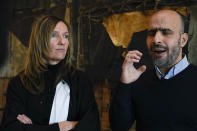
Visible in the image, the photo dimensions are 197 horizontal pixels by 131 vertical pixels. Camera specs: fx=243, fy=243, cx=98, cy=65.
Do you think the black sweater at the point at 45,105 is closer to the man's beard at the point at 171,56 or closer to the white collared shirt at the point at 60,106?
the white collared shirt at the point at 60,106

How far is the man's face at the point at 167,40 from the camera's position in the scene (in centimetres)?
172

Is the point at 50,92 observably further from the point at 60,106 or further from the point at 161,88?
the point at 161,88

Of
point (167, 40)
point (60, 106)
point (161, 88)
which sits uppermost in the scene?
point (167, 40)

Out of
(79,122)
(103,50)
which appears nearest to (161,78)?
(79,122)

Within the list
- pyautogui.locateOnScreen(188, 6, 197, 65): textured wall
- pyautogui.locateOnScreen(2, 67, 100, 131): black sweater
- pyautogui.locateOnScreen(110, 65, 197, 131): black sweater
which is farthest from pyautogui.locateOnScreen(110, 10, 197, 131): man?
pyautogui.locateOnScreen(188, 6, 197, 65): textured wall

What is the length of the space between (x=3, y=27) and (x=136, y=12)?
1.75 meters

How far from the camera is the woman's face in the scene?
6.31 ft

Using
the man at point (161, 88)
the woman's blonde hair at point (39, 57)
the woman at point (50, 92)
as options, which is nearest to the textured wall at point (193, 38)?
the man at point (161, 88)

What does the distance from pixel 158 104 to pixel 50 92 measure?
0.83m

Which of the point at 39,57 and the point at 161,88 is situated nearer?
the point at 161,88

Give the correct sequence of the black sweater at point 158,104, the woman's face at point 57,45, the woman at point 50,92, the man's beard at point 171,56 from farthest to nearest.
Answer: the woman's face at point 57,45
the woman at point 50,92
the man's beard at point 171,56
the black sweater at point 158,104

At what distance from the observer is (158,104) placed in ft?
5.60

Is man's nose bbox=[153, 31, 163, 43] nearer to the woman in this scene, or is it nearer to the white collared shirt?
the woman

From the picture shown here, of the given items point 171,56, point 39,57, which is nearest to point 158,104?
point 171,56
